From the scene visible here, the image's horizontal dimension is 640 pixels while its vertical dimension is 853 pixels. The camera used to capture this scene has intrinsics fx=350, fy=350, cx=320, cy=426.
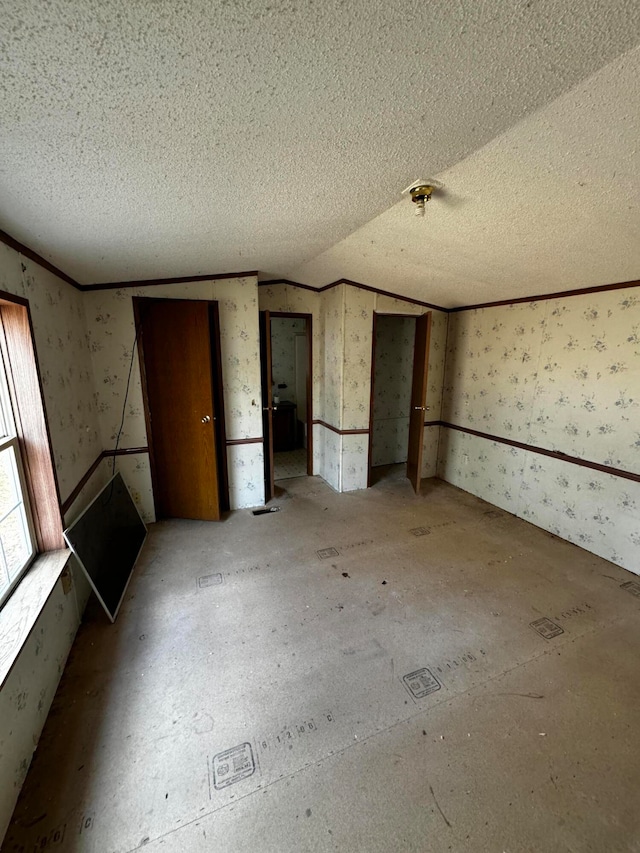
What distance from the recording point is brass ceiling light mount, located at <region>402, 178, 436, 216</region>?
1.55 m

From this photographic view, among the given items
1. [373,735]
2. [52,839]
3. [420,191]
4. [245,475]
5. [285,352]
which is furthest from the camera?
[285,352]

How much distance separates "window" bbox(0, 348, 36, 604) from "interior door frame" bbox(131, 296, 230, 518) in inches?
52.2

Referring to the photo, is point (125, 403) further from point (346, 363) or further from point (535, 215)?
point (535, 215)

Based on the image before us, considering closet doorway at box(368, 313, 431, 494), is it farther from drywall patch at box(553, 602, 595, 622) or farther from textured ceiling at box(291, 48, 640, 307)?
drywall patch at box(553, 602, 595, 622)

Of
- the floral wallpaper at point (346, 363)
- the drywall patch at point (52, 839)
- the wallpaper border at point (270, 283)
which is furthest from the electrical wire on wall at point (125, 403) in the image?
the drywall patch at point (52, 839)

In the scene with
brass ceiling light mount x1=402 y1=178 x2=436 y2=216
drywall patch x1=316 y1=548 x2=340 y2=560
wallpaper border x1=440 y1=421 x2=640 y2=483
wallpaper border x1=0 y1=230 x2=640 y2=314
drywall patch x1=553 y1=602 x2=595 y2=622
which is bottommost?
drywall patch x1=553 y1=602 x2=595 y2=622

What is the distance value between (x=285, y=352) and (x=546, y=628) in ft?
15.2

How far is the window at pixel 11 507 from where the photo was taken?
5.32 feet

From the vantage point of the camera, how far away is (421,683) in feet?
5.56

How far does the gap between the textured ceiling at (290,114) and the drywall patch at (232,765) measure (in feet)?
7.07

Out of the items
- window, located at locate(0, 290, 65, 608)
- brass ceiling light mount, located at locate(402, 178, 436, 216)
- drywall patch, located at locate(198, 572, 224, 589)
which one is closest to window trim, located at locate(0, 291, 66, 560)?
window, located at locate(0, 290, 65, 608)

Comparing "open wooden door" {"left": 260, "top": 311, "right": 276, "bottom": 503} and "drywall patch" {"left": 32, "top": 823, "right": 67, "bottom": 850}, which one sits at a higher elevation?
"open wooden door" {"left": 260, "top": 311, "right": 276, "bottom": 503}

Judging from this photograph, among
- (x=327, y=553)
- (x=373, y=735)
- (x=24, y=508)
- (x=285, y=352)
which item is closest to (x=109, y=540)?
(x=24, y=508)

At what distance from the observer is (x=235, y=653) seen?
1.87 m
